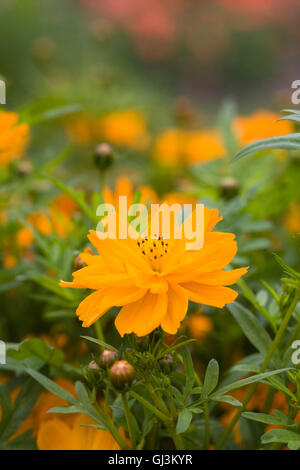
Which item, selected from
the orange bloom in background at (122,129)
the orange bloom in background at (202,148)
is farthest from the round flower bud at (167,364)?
the orange bloom in background at (122,129)

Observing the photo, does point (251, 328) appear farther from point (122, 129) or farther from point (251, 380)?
point (122, 129)

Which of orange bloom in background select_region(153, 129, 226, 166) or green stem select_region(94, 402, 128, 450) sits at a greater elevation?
orange bloom in background select_region(153, 129, 226, 166)

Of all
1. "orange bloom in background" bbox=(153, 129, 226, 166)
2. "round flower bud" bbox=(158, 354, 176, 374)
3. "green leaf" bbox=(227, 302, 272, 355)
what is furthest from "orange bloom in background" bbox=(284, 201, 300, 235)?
"round flower bud" bbox=(158, 354, 176, 374)

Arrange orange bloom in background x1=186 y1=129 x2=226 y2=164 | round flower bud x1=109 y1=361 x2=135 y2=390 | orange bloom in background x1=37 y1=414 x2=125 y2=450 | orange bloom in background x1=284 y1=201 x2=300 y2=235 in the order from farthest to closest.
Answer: orange bloom in background x1=186 y1=129 x2=226 y2=164 → orange bloom in background x1=284 y1=201 x2=300 y2=235 → orange bloom in background x1=37 y1=414 x2=125 y2=450 → round flower bud x1=109 y1=361 x2=135 y2=390

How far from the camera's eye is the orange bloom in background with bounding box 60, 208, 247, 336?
1.35 ft

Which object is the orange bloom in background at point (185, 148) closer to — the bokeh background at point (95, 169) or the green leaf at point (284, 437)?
the bokeh background at point (95, 169)

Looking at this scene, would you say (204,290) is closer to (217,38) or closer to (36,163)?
(36,163)

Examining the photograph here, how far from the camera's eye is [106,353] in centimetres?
42

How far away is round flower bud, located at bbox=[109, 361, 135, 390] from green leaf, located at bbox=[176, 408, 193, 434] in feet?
0.15

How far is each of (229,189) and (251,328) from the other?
26cm

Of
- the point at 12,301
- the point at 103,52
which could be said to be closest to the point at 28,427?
the point at 12,301

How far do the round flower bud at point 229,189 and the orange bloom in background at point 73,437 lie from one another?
318 millimetres

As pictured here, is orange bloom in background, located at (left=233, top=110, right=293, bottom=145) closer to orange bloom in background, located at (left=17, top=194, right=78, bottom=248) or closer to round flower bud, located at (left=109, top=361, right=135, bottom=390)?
orange bloom in background, located at (left=17, top=194, right=78, bottom=248)

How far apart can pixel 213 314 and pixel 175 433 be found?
25cm
